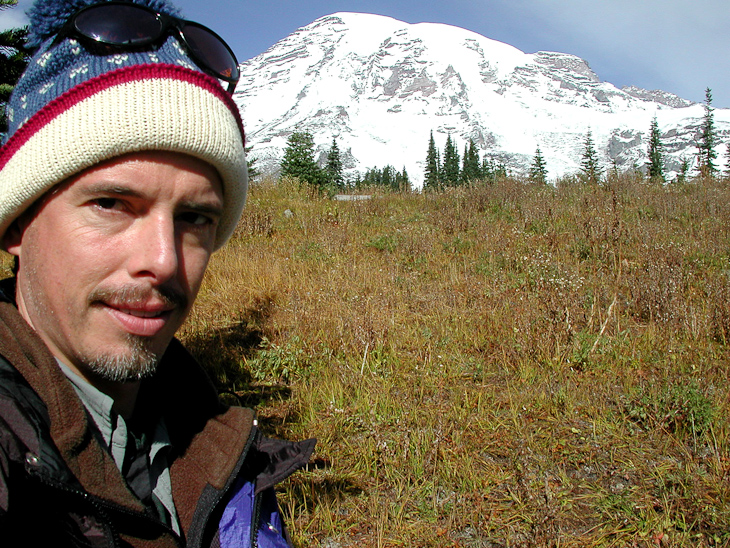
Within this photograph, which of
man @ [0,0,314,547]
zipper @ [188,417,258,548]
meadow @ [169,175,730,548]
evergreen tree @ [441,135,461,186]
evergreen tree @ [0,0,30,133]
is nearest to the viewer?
man @ [0,0,314,547]

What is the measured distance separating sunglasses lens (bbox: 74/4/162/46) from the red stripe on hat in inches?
3.6

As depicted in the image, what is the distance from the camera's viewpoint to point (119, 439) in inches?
50.1

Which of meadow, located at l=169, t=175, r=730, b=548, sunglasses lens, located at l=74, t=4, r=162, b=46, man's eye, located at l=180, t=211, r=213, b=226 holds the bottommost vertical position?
meadow, located at l=169, t=175, r=730, b=548

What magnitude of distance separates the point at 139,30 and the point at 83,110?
0.29 metres

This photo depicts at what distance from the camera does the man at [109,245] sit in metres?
1.02

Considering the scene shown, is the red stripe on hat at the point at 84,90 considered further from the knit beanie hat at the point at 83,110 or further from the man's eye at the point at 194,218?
the man's eye at the point at 194,218

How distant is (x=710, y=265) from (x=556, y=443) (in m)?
4.56

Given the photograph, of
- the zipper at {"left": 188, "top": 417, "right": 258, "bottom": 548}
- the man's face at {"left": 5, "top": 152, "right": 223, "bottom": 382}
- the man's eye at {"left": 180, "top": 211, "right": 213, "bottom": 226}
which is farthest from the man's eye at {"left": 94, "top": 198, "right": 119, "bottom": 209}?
the zipper at {"left": 188, "top": 417, "right": 258, "bottom": 548}

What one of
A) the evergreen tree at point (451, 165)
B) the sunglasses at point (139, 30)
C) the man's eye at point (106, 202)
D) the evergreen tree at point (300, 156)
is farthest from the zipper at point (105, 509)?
the evergreen tree at point (451, 165)

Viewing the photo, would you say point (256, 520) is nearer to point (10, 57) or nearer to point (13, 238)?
point (13, 238)

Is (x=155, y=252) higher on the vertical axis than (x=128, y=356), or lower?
higher

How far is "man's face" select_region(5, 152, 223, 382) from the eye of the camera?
43.8 inches

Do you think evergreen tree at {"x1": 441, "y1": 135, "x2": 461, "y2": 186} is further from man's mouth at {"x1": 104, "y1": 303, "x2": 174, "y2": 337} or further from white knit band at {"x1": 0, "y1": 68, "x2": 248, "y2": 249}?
man's mouth at {"x1": 104, "y1": 303, "x2": 174, "y2": 337}

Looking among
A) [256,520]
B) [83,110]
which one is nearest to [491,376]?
[256,520]
